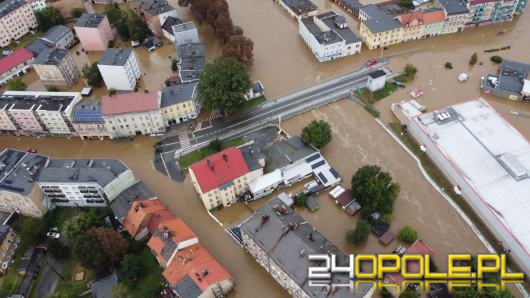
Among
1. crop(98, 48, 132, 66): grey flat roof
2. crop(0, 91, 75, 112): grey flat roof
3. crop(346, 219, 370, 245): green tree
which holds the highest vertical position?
crop(98, 48, 132, 66): grey flat roof

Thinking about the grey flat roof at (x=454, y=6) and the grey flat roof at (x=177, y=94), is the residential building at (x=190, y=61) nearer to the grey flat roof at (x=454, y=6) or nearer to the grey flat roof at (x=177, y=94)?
the grey flat roof at (x=177, y=94)

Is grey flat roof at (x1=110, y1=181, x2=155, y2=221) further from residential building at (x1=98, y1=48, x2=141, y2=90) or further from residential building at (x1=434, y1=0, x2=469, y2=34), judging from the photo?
residential building at (x1=434, y1=0, x2=469, y2=34)

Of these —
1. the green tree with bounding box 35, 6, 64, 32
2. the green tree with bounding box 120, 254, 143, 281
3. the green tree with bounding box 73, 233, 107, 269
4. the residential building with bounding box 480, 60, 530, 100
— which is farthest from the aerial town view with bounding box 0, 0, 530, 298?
the green tree with bounding box 120, 254, 143, 281

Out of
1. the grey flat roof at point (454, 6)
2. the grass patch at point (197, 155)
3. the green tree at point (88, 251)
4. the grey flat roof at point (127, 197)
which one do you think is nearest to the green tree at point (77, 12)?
the grass patch at point (197, 155)

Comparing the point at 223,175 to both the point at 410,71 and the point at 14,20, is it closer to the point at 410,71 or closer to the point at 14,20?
the point at 410,71

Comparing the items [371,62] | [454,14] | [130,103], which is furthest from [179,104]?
[454,14]

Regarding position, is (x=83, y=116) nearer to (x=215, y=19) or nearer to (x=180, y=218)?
(x=180, y=218)
